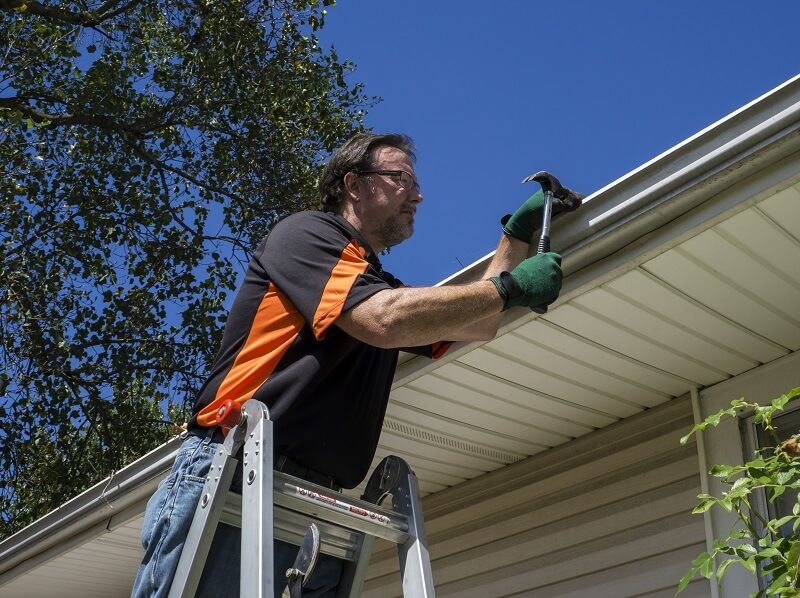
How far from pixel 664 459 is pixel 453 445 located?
1002 millimetres

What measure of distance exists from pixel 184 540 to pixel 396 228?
4.00ft

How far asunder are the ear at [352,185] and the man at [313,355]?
290 millimetres

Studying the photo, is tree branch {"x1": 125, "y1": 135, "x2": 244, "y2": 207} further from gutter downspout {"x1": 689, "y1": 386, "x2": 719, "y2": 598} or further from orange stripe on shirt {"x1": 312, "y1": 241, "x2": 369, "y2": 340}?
orange stripe on shirt {"x1": 312, "y1": 241, "x2": 369, "y2": 340}

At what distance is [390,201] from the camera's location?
3.22m

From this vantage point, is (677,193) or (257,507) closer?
(257,507)

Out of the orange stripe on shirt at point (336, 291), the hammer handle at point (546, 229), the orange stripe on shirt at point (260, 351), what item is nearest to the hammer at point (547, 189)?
the hammer handle at point (546, 229)

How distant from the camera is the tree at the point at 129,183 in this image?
38.5 feet

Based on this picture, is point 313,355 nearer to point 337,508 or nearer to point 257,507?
point 337,508

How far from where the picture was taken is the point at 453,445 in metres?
4.78

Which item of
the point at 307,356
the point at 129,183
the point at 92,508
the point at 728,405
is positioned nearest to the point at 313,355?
the point at 307,356

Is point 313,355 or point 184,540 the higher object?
point 313,355

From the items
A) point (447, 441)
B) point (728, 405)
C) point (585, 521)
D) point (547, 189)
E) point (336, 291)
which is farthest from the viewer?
point (447, 441)

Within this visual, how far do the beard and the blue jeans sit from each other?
0.94m

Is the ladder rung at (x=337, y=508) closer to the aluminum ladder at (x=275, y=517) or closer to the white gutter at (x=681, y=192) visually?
the aluminum ladder at (x=275, y=517)
